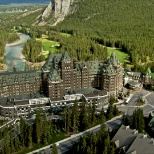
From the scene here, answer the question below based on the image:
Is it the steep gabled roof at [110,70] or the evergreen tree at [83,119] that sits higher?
the steep gabled roof at [110,70]

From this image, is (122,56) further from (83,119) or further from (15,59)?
(83,119)

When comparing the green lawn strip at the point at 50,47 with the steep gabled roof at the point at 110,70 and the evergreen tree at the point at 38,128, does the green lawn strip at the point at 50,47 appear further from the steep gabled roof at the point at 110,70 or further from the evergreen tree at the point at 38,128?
the evergreen tree at the point at 38,128

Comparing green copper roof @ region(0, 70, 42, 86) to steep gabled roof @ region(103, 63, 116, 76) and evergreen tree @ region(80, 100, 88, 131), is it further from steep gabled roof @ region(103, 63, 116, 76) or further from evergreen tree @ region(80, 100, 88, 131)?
evergreen tree @ region(80, 100, 88, 131)

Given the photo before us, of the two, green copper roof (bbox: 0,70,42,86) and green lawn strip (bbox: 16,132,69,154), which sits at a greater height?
green copper roof (bbox: 0,70,42,86)

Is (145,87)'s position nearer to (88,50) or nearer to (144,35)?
(88,50)

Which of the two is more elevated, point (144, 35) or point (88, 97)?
point (144, 35)

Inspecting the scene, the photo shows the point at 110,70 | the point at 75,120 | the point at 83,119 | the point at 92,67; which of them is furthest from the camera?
the point at 92,67

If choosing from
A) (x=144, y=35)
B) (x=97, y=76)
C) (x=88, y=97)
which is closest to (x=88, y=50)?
(x=144, y=35)

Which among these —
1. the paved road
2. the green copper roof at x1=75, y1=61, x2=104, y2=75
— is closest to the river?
the green copper roof at x1=75, y1=61, x2=104, y2=75

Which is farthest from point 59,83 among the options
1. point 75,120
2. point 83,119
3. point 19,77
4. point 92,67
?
point 75,120

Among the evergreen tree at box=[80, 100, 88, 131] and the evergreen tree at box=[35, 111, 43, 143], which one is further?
the evergreen tree at box=[80, 100, 88, 131]

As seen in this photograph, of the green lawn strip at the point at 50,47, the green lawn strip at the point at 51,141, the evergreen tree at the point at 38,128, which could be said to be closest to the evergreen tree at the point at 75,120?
the green lawn strip at the point at 51,141
